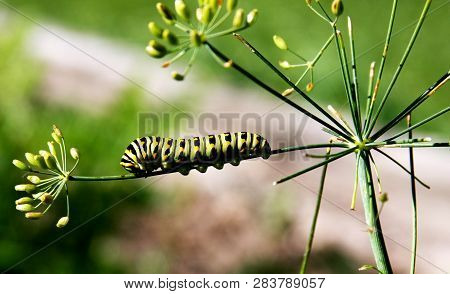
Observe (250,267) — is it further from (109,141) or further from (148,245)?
(109,141)

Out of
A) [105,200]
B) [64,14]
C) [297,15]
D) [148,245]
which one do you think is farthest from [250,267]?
[64,14]

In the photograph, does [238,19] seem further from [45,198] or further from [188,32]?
[45,198]

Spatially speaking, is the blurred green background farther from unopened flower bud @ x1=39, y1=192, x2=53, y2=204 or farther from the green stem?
unopened flower bud @ x1=39, y1=192, x2=53, y2=204

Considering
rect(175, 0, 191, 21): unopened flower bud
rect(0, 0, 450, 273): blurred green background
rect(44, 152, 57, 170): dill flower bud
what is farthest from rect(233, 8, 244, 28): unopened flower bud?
rect(0, 0, 450, 273): blurred green background

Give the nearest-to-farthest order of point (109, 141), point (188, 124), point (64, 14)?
1. point (109, 141)
2. point (188, 124)
3. point (64, 14)

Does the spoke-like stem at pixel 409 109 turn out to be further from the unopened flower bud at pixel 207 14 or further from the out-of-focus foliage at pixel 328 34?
the out-of-focus foliage at pixel 328 34

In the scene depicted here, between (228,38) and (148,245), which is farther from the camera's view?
(228,38)

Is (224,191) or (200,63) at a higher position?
(200,63)
